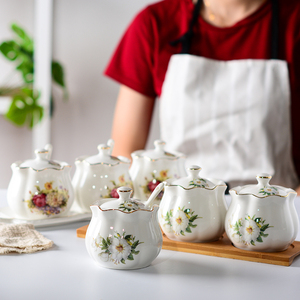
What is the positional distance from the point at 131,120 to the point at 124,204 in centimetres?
104

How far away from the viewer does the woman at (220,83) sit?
A: 59.9 inches

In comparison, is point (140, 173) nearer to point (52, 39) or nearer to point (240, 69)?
point (240, 69)

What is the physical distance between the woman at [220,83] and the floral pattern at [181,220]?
0.84 m

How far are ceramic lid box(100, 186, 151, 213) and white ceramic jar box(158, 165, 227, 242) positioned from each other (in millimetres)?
92

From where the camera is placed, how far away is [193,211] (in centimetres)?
72

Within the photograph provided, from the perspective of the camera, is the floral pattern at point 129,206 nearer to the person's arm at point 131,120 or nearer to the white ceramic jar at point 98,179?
the white ceramic jar at point 98,179

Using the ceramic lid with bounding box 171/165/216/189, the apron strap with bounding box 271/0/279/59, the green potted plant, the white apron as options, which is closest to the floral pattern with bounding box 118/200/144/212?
the ceramic lid with bounding box 171/165/216/189

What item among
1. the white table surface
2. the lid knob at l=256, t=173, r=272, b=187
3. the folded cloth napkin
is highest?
the lid knob at l=256, t=173, r=272, b=187

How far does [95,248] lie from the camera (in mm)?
629

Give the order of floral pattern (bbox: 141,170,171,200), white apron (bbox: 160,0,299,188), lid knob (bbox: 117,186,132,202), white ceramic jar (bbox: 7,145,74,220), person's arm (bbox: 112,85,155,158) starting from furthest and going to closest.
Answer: person's arm (bbox: 112,85,155,158)
white apron (bbox: 160,0,299,188)
floral pattern (bbox: 141,170,171,200)
white ceramic jar (bbox: 7,145,74,220)
lid knob (bbox: 117,186,132,202)

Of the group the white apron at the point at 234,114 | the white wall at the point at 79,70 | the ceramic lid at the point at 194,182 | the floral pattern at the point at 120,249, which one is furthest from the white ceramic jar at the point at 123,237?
the white wall at the point at 79,70

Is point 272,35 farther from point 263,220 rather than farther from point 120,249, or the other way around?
point 120,249

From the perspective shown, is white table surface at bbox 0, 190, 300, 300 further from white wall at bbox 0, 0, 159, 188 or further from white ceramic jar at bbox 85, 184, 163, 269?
white wall at bbox 0, 0, 159, 188

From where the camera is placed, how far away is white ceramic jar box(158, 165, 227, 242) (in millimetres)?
717
